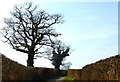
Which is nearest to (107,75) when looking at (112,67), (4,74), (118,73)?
(112,67)

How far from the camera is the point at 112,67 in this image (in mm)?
13281

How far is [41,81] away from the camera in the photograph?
30812 mm

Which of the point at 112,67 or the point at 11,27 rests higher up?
the point at 11,27

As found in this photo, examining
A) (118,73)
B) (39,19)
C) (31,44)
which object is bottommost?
(118,73)

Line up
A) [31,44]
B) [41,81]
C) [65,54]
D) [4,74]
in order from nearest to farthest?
[4,74] < [41,81] < [31,44] < [65,54]

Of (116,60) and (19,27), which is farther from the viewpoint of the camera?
(19,27)

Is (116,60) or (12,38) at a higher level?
(12,38)

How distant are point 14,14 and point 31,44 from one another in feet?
16.1

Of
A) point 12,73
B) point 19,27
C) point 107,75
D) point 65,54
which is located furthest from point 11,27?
point 107,75

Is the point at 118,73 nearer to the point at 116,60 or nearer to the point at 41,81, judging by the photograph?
the point at 116,60

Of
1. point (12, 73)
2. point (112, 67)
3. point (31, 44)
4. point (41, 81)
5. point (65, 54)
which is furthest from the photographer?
point (65, 54)

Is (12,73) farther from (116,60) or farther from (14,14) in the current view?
(14,14)

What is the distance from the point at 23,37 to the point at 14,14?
335cm

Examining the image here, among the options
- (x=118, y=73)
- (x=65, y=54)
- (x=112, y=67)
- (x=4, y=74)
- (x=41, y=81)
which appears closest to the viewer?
(x=118, y=73)
